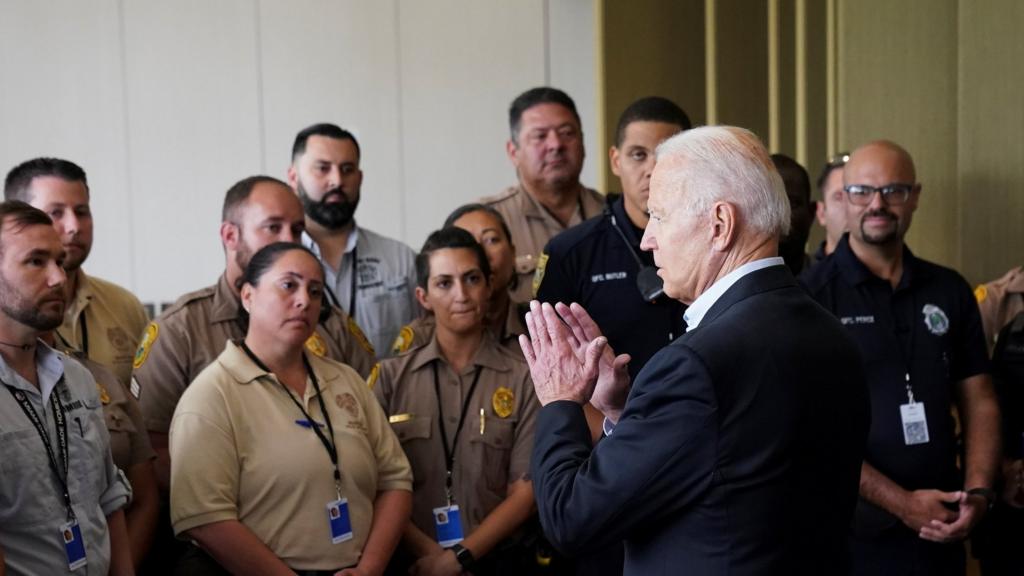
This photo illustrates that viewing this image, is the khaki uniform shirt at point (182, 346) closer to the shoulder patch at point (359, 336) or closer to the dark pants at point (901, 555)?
the shoulder patch at point (359, 336)

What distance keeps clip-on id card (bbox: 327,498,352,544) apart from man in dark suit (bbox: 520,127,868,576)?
4.68 ft

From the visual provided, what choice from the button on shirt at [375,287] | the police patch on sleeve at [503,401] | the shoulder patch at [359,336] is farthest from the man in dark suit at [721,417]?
the button on shirt at [375,287]

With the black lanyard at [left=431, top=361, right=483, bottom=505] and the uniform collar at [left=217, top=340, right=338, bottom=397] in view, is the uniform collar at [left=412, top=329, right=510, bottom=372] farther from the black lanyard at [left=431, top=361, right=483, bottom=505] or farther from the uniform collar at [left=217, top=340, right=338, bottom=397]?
the uniform collar at [left=217, top=340, right=338, bottom=397]

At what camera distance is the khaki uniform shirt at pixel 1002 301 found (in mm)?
4410

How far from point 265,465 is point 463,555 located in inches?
29.0

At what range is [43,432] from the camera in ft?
9.04

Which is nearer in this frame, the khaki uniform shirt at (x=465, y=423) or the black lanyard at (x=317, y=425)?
the black lanyard at (x=317, y=425)

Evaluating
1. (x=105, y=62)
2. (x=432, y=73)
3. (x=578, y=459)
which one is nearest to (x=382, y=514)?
(x=578, y=459)

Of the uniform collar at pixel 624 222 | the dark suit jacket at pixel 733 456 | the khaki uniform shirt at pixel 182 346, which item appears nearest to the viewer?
the dark suit jacket at pixel 733 456

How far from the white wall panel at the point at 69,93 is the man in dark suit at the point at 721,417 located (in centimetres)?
543

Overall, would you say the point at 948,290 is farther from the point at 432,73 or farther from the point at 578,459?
the point at 432,73

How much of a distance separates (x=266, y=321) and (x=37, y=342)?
0.70m

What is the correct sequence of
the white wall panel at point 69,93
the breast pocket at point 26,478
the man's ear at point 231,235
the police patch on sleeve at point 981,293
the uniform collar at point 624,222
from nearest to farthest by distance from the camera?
1. the breast pocket at point 26,478
2. the uniform collar at point 624,222
3. the man's ear at point 231,235
4. the police patch on sleeve at point 981,293
5. the white wall panel at point 69,93

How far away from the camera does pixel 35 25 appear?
6.75m
